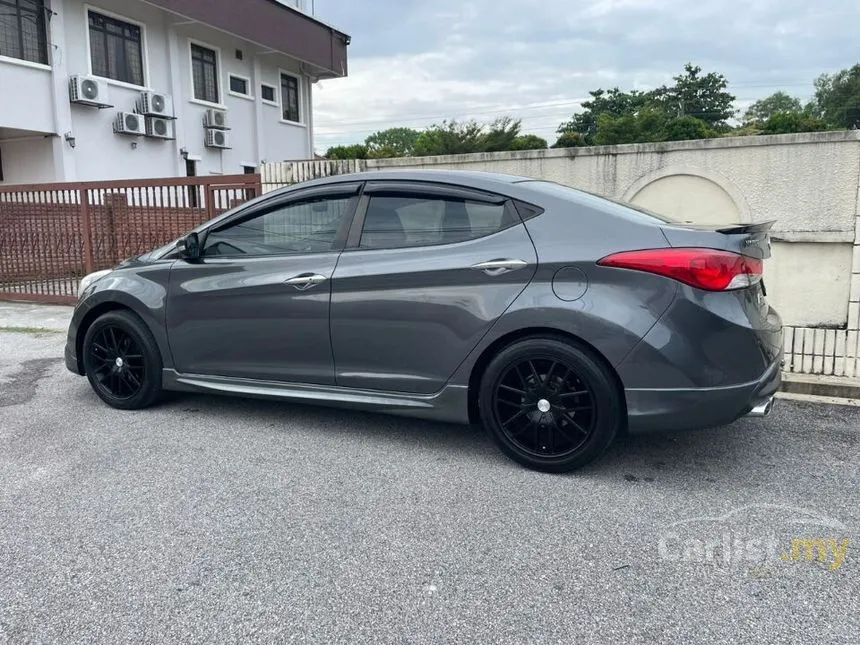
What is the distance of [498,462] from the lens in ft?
12.3

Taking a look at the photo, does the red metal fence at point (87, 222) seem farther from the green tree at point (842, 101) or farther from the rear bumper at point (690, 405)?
the green tree at point (842, 101)

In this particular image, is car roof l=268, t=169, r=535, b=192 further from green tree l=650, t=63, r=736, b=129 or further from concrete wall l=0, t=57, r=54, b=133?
green tree l=650, t=63, r=736, b=129

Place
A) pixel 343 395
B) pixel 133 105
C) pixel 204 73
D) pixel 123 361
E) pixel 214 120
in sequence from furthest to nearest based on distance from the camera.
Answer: pixel 204 73
pixel 214 120
pixel 133 105
pixel 123 361
pixel 343 395

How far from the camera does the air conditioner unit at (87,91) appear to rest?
1642 centimetres

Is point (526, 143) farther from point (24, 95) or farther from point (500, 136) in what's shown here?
point (24, 95)

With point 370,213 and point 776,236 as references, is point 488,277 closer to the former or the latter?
point 370,213

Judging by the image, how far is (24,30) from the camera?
616 inches

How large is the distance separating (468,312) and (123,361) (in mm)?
2578

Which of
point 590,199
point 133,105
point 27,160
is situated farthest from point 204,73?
point 590,199

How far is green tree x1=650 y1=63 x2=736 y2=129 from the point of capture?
63.0 meters

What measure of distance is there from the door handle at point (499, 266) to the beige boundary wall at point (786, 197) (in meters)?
3.32

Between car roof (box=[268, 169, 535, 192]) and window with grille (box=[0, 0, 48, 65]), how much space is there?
49.3 ft

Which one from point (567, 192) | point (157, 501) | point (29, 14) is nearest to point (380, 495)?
point (157, 501)

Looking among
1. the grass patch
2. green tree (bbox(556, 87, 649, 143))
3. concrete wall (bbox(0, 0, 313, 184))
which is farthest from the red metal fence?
green tree (bbox(556, 87, 649, 143))
